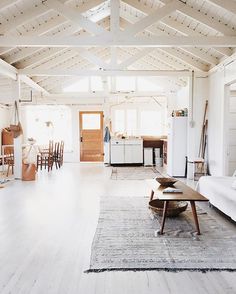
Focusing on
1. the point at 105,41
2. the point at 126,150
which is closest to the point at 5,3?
the point at 105,41

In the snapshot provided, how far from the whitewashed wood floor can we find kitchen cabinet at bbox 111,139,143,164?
4.71 m

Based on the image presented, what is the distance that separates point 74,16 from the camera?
193 inches

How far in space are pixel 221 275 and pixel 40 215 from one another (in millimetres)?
2535

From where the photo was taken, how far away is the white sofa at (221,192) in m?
3.39

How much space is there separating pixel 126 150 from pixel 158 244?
697 centimetres

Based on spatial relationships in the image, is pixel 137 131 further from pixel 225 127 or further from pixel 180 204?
pixel 180 204

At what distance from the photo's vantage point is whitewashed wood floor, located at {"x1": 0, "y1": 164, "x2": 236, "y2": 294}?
2.07 m

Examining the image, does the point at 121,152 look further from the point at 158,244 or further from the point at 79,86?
the point at 158,244

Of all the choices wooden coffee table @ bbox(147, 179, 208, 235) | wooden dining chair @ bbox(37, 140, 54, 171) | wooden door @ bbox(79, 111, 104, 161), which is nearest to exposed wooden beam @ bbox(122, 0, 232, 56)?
wooden coffee table @ bbox(147, 179, 208, 235)

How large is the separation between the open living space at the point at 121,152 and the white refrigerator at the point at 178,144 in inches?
1.0

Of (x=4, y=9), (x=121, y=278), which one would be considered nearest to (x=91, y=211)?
(x=121, y=278)

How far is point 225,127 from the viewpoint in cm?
584

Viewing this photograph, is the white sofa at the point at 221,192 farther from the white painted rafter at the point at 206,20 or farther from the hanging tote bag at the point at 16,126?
the hanging tote bag at the point at 16,126

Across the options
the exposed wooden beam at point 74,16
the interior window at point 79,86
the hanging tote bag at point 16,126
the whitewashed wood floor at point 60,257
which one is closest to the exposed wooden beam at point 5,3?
the exposed wooden beam at point 74,16
